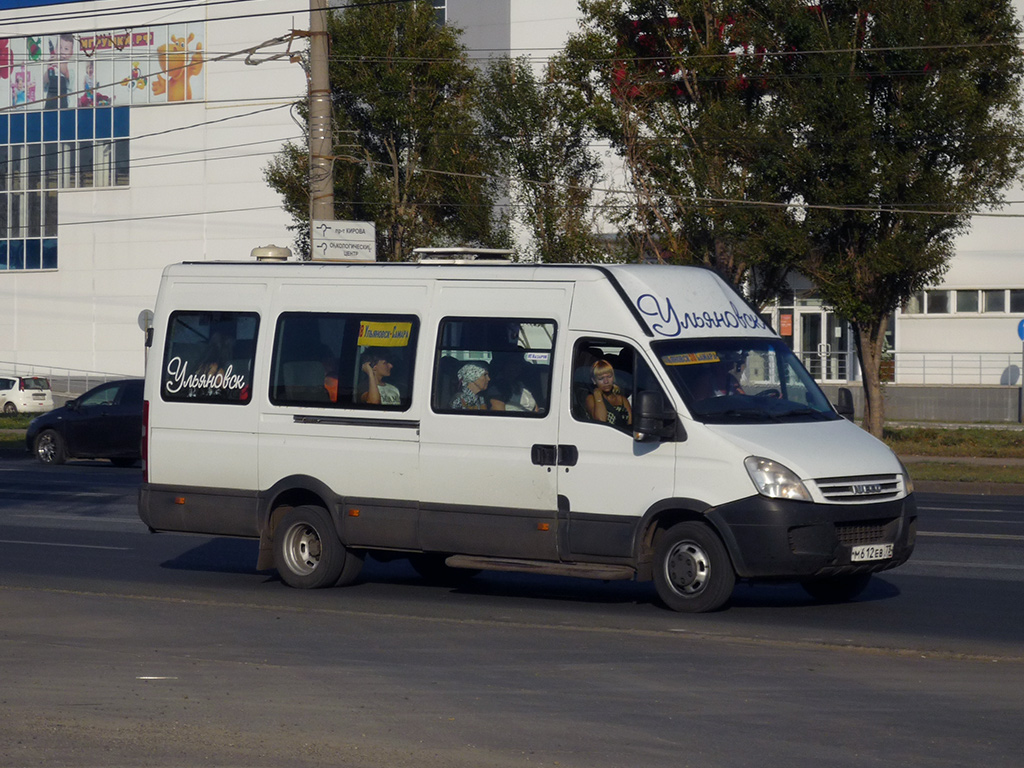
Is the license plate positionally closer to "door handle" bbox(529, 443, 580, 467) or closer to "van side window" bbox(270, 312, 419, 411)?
"door handle" bbox(529, 443, 580, 467)

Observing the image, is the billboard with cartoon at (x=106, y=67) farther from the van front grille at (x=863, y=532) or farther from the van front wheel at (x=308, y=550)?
the van front grille at (x=863, y=532)

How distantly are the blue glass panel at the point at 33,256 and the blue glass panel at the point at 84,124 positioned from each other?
5009mm

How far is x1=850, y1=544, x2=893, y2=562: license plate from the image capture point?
9906 mm

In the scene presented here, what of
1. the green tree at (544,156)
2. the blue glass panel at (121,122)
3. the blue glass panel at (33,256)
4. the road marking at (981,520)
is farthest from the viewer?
the blue glass panel at (33,256)

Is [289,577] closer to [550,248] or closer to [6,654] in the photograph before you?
[6,654]

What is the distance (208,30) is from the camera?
59.0 meters

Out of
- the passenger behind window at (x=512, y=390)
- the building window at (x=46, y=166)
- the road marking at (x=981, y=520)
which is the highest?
the building window at (x=46, y=166)

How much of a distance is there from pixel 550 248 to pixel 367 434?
1977cm

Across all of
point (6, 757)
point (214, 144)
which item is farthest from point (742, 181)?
point (214, 144)

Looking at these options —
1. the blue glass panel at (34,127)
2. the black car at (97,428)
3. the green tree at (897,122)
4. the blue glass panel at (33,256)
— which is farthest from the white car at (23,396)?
the green tree at (897,122)

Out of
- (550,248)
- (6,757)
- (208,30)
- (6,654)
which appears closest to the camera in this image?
(6,757)

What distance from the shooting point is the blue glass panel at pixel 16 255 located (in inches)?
2484

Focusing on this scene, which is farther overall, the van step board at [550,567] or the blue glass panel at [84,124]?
the blue glass panel at [84,124]

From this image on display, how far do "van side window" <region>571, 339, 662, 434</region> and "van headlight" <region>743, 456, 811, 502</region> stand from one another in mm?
1014
